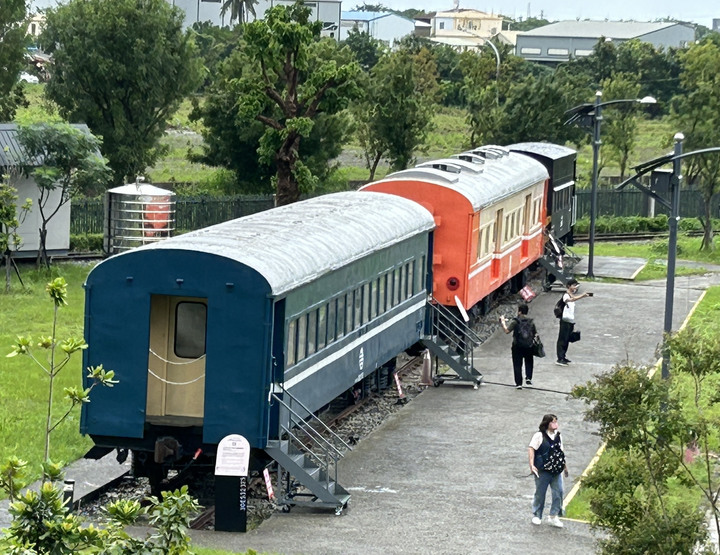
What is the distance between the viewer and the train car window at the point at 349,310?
1961 centimetres

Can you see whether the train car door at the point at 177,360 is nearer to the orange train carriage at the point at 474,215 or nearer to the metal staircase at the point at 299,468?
the metal staircase at the point at 299,468

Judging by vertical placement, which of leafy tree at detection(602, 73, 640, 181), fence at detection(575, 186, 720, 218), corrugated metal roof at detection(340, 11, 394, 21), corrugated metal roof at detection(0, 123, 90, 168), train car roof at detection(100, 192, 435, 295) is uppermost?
corrugated metal roof at detection(340, 11, 394, 21)

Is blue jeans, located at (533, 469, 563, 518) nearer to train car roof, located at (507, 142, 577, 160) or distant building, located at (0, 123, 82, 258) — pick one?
distant building, located at (0, 123, 82, 258)

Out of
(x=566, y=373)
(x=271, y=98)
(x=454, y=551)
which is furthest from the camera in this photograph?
(x=271, y=98)

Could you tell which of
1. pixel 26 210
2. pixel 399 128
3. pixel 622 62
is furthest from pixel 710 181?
pixel 622 62

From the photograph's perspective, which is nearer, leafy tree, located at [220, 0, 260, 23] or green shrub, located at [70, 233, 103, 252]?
green shrub, located at [70, 233, 103, 252]

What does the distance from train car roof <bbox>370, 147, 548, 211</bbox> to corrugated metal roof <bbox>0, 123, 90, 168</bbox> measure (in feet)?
36.7

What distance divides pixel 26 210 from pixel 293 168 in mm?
9622

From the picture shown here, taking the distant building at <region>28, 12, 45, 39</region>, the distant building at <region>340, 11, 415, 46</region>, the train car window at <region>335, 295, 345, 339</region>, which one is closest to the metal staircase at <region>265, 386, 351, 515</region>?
the train car window at <region>335, 295, 345, 339</region>

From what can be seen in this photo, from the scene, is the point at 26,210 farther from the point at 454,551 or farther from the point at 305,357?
the point at 454,551

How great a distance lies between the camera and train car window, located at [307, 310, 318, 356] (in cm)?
1772

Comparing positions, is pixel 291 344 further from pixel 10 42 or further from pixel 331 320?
pixel 10 42

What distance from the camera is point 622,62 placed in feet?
273

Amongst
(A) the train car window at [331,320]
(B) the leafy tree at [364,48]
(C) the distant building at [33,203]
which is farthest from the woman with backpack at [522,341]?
(B) the leafy tree at [364,48]
